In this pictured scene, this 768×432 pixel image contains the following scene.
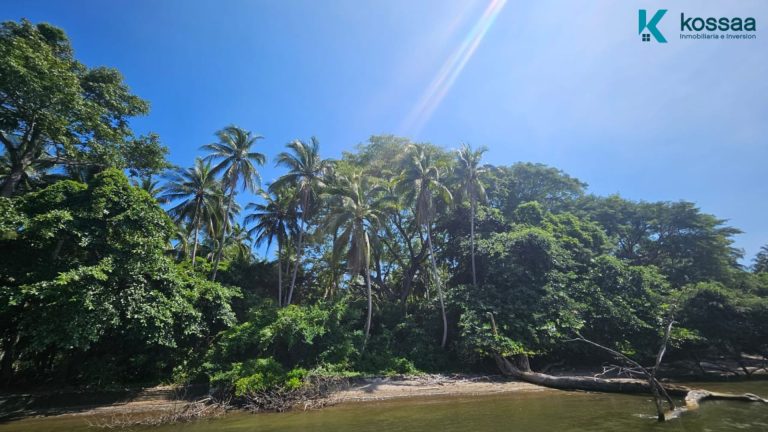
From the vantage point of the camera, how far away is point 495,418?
479 inches

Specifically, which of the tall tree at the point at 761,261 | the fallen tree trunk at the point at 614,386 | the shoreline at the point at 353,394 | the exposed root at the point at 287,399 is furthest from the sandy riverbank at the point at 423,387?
the tall tree at the point at 761,261

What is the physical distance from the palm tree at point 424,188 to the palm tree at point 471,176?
7.36 ft

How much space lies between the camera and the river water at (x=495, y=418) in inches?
416

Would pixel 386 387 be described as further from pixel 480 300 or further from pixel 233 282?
pixel 233 282

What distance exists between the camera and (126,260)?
52.1 ft

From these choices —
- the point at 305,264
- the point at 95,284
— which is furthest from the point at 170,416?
the point at 305,264

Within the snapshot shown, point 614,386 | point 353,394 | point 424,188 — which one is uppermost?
point 424,188

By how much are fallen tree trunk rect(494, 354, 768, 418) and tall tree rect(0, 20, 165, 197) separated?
25996 millimetres

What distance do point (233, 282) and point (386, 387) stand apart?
14961mm

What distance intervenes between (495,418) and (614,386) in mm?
8553

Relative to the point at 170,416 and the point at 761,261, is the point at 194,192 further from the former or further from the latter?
the point at 761,261

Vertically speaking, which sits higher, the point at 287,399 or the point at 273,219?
the point at 273,219

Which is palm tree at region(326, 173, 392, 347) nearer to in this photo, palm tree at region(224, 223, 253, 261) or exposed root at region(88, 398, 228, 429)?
exposed root at region(88, 398, 228, 429)

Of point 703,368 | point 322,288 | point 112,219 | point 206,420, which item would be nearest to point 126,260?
point 112,219
